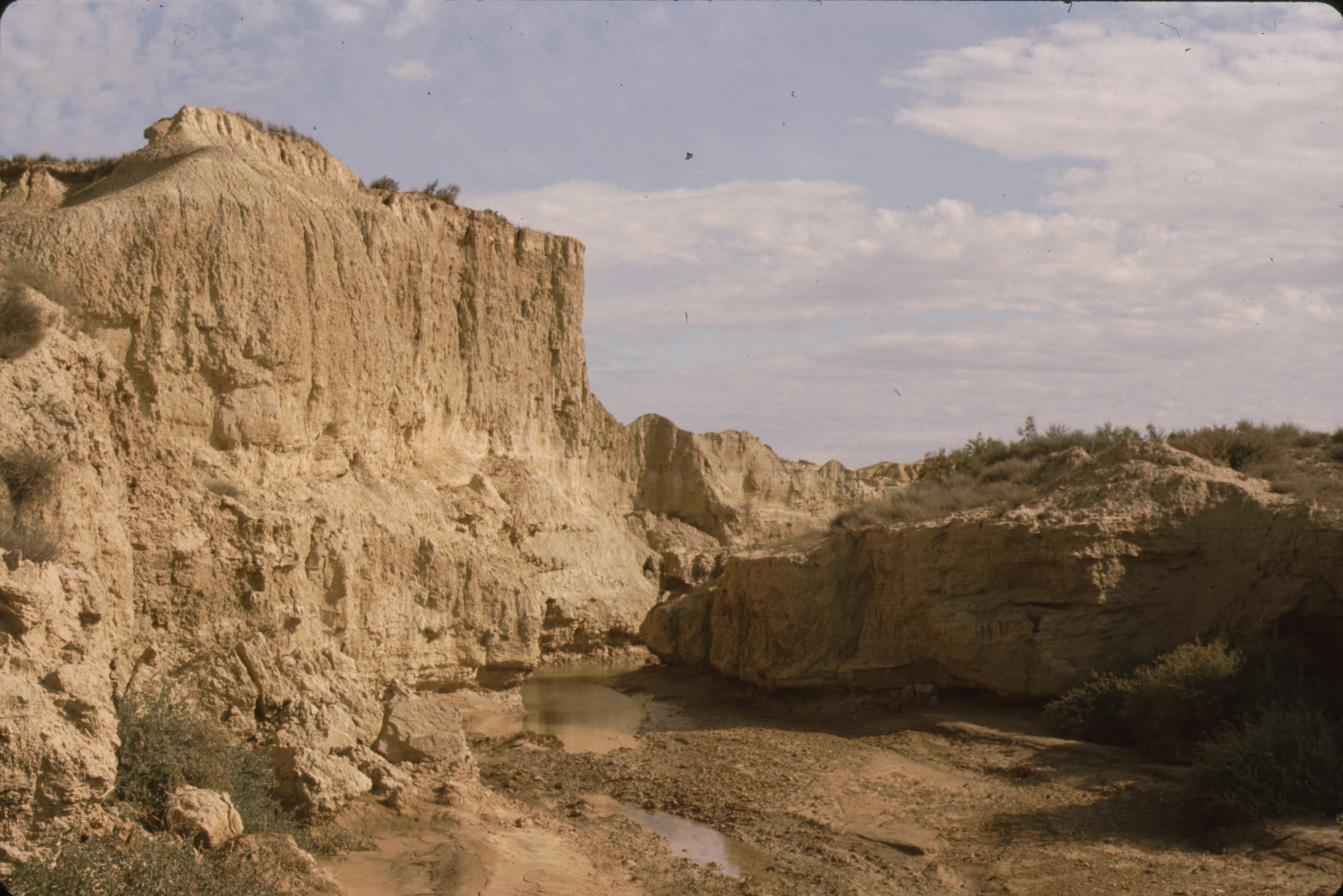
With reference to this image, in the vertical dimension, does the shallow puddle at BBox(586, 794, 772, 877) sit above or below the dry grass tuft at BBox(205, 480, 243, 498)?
below

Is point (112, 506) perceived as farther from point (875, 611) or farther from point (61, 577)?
point (875, 611)

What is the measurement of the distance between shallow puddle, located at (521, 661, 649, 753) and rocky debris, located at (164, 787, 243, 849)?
21.0ft

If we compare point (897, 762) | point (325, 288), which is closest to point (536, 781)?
point (897, 762)

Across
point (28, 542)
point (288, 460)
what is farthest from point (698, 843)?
point (288, 460)

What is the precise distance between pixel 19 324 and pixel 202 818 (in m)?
5.09

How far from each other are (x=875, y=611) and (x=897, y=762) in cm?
300

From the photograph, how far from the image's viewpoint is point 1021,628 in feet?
40.5

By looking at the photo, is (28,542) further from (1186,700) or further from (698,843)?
(1186,700)

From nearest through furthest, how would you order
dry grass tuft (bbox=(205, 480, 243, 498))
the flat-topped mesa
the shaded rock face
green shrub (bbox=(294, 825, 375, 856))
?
green shrub (bbox=(294, 825, 375, 856))
the shaded rock face
dry grass tuft (bbox=(205, 480, 243, 498))
the flat-topped mesa

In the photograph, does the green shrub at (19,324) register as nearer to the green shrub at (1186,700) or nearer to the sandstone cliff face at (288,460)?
the sandstone cliff face at (288,460)

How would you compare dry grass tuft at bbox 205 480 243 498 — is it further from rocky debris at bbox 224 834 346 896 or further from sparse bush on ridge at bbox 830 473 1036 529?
sparse bush on ridge at bbox 830 473 1036 529

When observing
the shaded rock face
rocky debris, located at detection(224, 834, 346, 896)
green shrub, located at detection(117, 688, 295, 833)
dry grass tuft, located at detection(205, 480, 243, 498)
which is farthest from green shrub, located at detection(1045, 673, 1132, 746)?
dry grass tuft, located at detection(205, 480, 243, 498)

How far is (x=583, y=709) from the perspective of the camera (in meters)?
16.0

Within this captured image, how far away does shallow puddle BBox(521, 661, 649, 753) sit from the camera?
1361 centimetres
